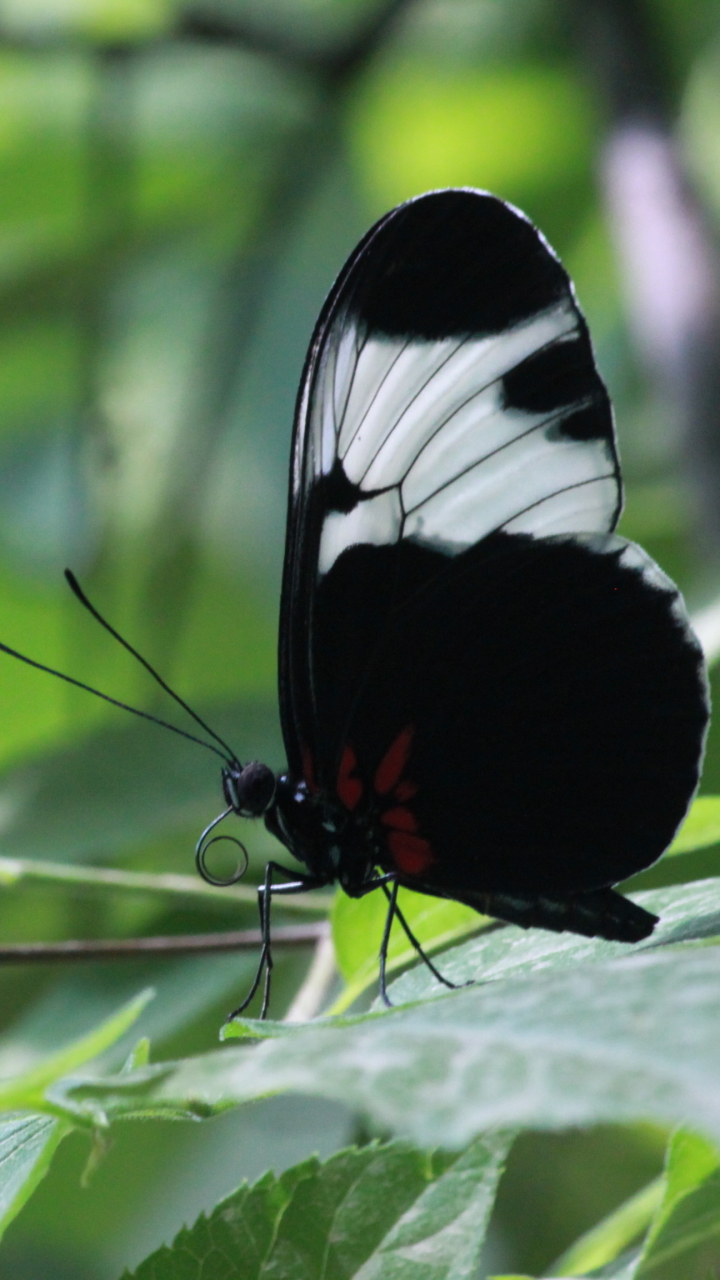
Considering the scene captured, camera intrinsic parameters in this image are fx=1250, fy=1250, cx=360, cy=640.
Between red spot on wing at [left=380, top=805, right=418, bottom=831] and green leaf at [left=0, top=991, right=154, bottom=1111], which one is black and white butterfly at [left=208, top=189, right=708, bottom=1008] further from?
green leaf at [left=0, top=991, right=154, bottom=1111]

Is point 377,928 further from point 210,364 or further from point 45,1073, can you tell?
point 210,364

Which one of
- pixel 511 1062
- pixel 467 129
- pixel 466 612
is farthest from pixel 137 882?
pixel 467 129

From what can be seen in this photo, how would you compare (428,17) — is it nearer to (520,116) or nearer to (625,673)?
(520,116)

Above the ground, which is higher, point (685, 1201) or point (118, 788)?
point (685, 1201)

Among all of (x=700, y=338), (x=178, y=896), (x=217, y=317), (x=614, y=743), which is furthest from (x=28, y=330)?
(x=614, y=743)

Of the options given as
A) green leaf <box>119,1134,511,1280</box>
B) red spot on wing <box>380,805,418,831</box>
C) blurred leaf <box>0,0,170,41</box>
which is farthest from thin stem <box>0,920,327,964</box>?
blurred leaf <box>0,0,170,41</box>

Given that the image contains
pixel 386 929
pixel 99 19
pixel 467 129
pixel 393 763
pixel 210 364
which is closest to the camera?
pixel 386 929

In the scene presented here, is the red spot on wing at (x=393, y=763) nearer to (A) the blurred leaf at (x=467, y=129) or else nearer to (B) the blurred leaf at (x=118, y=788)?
Answer: (B) the blurred leaf at (x=118, y=788)
